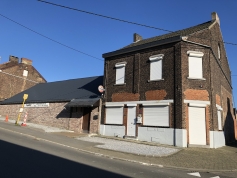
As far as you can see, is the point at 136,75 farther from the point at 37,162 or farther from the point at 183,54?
the point at 37,162

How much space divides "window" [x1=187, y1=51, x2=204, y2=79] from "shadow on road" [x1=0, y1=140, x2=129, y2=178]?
10736 mm

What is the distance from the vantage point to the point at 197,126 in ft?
46.5

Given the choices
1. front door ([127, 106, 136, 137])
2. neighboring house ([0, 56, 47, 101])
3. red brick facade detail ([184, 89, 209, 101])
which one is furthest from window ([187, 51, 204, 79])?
neighboring house ([0, 56, 47, 101])

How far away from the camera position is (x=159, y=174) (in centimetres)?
716

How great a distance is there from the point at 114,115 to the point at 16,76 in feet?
78.0

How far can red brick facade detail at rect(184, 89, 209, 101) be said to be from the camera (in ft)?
47.4

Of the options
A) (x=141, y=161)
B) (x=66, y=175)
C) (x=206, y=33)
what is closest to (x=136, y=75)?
(x=206, y=33)

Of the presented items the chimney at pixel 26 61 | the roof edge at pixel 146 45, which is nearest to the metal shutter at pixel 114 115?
the roof edge at pixel 146 45

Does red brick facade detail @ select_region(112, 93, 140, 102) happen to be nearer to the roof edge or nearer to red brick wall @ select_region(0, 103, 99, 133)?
red brick wall @ select_region(0, 103, 99, 133)

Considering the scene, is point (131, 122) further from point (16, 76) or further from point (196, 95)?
point (16, 76)

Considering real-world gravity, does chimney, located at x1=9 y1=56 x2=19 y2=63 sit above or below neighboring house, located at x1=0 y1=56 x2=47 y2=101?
above

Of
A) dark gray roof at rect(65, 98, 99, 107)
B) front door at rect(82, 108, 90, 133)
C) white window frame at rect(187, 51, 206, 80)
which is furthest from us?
front door at rect(82, 108, 90, 133)

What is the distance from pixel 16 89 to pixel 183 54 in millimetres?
28991

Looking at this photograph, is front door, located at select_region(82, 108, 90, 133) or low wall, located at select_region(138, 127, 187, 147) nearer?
low wall, located at select_region(138, 127, 187, 147)
